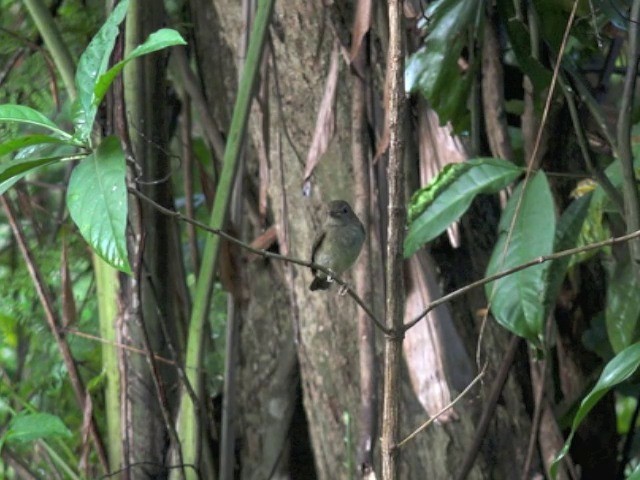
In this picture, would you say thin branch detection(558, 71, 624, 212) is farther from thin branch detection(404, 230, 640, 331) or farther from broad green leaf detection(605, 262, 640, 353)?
thin branch detection(404, 230, 640, 331)

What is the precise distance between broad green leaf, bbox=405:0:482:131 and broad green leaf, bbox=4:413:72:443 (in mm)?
1040

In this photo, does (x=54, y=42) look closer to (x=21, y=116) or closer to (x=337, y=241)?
(x=337, y=241)

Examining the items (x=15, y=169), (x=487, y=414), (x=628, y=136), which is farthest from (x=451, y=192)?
(x=15, y=169)

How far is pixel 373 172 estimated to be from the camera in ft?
7.60

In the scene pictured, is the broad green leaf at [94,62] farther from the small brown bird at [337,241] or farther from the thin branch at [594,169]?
the thin branch at [594,169]

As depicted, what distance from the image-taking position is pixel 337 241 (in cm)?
230

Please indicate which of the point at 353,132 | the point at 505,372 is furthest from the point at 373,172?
the point at 505,372

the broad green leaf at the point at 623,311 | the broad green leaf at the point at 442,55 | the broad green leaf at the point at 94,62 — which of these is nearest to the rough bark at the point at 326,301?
the broad green leaf at the point at 442,55

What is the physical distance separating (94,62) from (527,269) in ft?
3.21

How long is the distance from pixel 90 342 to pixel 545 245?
146cm

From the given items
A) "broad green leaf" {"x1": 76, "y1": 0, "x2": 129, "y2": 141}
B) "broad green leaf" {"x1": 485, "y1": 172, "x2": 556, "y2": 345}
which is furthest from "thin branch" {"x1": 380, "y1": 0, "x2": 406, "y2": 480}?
"broad green leaf" {"x1": 485, "y1": 172, "x2": 556, "y2": 345}

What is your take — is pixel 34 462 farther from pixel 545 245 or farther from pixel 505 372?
pixel 545 245

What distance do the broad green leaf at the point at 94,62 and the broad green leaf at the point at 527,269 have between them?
0.85m

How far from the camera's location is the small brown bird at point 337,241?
2242 mm
